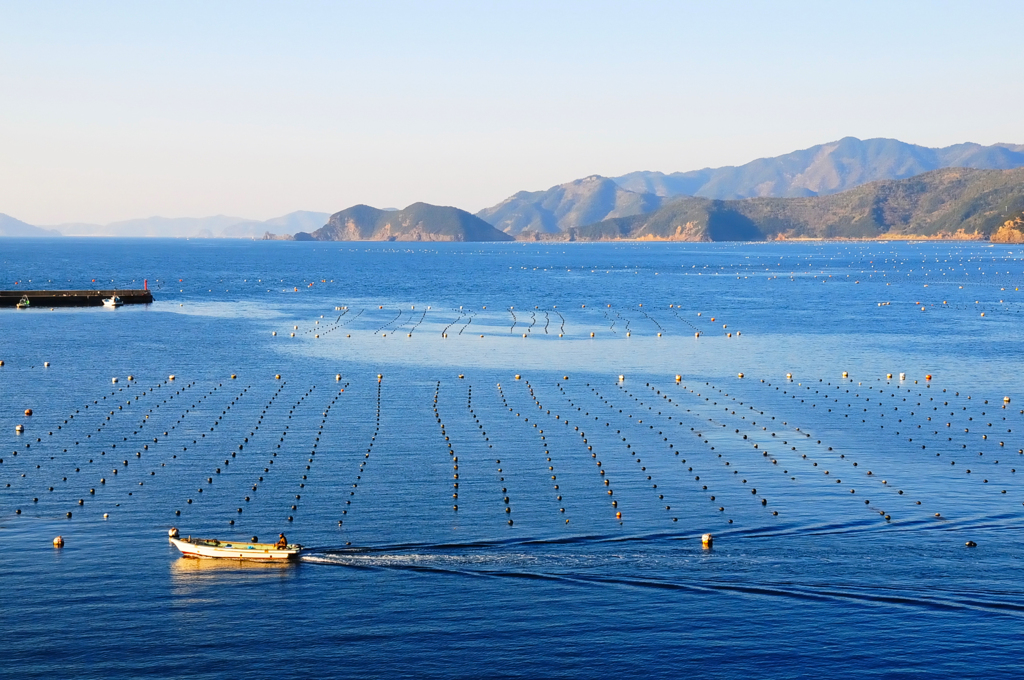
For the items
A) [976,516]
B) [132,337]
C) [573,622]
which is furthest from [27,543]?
[132,337]

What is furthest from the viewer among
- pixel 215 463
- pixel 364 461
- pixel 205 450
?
pixel 205 450

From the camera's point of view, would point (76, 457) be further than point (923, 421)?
No

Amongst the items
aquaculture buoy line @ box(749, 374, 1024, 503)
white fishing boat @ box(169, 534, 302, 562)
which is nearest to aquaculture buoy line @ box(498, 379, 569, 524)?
white fishing boat @ box(169, 534, 302, 562)

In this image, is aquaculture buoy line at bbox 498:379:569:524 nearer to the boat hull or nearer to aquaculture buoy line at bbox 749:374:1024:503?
the boat hull

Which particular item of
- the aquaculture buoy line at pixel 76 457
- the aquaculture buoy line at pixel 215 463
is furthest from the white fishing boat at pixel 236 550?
the aquaculture buoy line at pixel 76 457

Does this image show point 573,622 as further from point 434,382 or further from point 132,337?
point 132,337

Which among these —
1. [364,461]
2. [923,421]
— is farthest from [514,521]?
[923,421]

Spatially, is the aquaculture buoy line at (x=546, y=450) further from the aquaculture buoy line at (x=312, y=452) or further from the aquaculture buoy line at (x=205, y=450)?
the aquaculture buoy line at (x=205, y=450)

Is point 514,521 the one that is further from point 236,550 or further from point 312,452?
point 312,452
